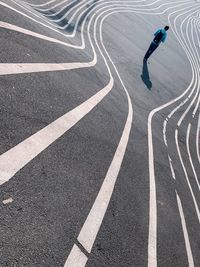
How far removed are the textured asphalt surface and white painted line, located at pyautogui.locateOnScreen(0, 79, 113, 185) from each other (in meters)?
0.09

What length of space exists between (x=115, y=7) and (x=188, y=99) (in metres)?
11.6

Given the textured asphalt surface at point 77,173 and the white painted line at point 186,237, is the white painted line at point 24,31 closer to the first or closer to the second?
the textured asphalt surface at point 77,173

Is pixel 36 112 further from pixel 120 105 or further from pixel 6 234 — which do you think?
pixel 120 105

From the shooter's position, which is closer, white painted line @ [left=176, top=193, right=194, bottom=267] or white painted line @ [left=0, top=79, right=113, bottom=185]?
white painted line @ [left=0, top=79, right=113, bottom=185]

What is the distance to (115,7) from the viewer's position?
28.9 m

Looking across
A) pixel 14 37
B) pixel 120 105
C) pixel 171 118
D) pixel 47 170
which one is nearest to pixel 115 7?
pixel 171 118

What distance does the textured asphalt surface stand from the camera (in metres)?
4.96

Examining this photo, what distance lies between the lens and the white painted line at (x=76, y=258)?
4820 millimetres

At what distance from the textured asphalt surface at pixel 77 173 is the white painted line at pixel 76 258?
0.24 ft

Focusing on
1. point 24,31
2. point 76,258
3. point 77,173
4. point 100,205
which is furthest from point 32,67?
point 76,258

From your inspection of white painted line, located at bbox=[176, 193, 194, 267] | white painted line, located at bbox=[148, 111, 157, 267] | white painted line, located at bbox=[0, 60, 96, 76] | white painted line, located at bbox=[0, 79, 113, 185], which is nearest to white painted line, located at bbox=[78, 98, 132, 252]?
white painted line, located at bbox=[148, 111, 157, 267]

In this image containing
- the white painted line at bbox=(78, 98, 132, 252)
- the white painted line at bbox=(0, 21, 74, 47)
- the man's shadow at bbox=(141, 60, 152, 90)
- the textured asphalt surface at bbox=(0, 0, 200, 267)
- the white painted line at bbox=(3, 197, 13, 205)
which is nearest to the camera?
the white painted line at bbox=(3, 197, 13, 205)

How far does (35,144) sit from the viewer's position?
6.36 metres

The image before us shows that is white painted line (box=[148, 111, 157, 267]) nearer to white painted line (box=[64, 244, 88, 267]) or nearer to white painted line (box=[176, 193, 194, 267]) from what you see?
white painted line (box=[176, 193, 194, 267])
